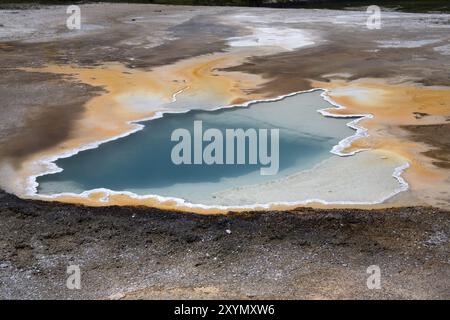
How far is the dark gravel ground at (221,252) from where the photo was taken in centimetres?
538

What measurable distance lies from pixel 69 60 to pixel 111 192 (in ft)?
36.4

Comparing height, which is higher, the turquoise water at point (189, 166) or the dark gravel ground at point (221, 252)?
the turquoise water at point (189, 166)

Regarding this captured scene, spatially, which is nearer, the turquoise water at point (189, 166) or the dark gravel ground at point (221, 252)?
the dark gravel ground at point (221, 252)

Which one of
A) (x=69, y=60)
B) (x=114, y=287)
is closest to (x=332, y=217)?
(x=114, y=287)

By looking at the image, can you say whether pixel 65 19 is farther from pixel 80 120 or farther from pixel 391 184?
pixel 391 184

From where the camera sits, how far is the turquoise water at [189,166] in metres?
8.24

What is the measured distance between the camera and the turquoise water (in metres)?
8.24

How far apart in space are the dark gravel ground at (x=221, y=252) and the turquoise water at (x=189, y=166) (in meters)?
1.11

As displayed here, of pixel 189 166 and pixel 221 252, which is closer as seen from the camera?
pixel 221 252

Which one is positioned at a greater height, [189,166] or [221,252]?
[189,166]

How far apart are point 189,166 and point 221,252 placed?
3.24 meters

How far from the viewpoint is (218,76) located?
15633 millimetres

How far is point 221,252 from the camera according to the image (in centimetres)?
605

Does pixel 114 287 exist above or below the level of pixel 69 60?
below
